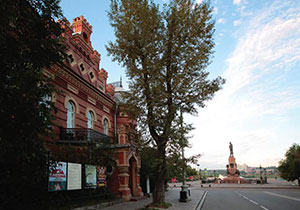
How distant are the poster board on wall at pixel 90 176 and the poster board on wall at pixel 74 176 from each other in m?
0.77

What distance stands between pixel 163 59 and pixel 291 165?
30320mm

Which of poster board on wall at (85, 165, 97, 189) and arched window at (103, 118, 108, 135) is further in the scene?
arched window at (103, 118, 108, 135)

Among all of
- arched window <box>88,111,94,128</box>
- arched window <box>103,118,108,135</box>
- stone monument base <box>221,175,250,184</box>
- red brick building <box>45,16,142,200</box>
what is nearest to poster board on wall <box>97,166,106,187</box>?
red brick building <box>45,16,142,200</box>

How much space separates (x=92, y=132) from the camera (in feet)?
50.7

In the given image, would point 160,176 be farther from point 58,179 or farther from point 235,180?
point 235,180

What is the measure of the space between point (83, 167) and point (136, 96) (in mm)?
5600

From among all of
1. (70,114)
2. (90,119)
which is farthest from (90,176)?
(90,119)

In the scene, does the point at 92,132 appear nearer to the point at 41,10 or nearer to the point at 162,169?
the point at 162,169

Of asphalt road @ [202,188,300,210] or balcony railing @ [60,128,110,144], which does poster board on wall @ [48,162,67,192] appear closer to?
balcony railing @ [60,128,110,144]

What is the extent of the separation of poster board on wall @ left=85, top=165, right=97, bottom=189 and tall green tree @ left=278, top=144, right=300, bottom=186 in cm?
3000

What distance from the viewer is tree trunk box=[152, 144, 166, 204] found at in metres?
13.6

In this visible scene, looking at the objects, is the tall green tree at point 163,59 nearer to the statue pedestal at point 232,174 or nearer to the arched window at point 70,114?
the arched window at point 70,114

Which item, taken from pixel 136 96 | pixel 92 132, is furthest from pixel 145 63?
pixel 92 132

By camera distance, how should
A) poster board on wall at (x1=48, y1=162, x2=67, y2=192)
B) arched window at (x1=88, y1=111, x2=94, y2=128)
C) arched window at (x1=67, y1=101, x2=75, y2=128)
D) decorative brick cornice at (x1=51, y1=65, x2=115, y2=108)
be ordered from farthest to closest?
arched window at (x1=88, y1=111, x2=94, y2=128) < arched window at (x1=67, y1=101, x2=75, y2=128) < decorative brick cornice at (x1=51, y1=65, x2=115, y2=108) < poster board on wall at (x1=48, y1=162, x2=67, y2=192)
